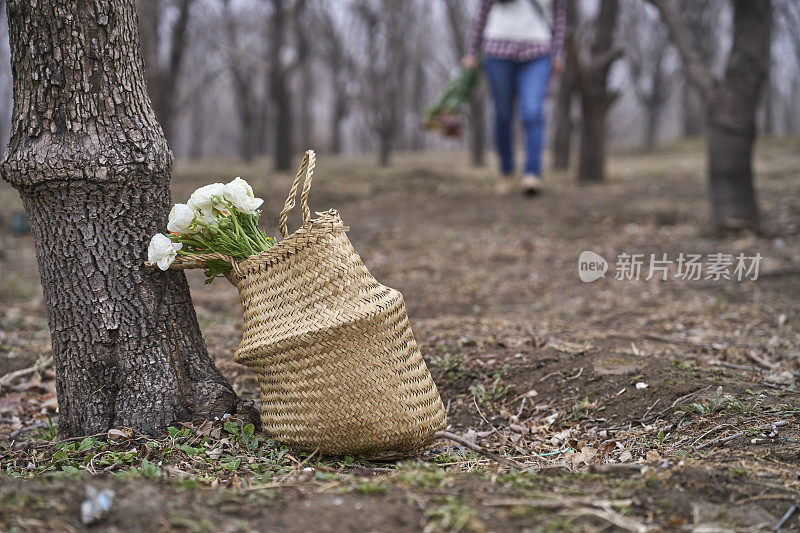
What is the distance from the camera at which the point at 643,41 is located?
2600 cm

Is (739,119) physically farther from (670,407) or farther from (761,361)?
(670,407)

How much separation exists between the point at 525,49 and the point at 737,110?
185cm

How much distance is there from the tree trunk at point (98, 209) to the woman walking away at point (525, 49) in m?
4.44

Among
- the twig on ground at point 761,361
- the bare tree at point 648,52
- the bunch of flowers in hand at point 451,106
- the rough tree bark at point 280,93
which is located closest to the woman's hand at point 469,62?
the bunch of flowers in hand at point 451,106

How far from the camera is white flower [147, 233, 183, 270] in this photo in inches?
83.2

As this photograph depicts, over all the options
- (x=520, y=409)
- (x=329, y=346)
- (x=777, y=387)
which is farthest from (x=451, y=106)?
(x=329, y=346)

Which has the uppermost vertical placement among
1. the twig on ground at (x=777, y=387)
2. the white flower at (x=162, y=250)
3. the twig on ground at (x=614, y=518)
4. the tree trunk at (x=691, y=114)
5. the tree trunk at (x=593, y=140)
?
the tree trunk at (x=691, y=114)

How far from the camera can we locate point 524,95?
6129 mm

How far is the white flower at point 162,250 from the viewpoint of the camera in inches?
83.2

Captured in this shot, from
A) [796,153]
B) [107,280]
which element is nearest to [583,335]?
[107,280]

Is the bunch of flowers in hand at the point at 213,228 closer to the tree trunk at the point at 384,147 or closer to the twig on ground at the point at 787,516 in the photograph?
the twig on ground at the point at 787,516

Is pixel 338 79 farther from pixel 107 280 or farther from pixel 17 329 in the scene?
pixel 107 280

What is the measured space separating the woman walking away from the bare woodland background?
3.06 metres

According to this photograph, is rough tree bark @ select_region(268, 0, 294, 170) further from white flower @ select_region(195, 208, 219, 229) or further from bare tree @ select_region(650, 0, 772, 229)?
white flower @ select_region(195, 208, 219, 229)
